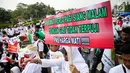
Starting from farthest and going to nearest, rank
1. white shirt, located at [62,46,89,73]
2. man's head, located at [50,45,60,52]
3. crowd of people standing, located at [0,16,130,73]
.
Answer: man's head, located at [50,45,60,52], white shirt, located at [62,46,89,73], crowd of people standing, located at [0,16,130,73]

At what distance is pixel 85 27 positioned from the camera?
10.6ft

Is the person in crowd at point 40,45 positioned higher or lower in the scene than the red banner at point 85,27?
lower

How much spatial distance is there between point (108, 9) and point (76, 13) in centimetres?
69

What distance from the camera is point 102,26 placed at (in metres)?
2.88

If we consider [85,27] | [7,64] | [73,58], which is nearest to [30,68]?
[73,58]

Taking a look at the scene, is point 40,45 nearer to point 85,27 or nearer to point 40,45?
point 40,45

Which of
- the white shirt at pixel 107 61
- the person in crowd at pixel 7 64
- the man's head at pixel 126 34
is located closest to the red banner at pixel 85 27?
the white shirt at pixel 107 61

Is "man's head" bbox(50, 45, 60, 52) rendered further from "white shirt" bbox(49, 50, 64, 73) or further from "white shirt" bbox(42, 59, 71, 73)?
"white shirt" bbox(42, 59, 71, 73)

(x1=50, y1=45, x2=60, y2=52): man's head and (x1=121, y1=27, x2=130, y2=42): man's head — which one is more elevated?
(x1=121, y1=27, x2=130, y2=42): man's head

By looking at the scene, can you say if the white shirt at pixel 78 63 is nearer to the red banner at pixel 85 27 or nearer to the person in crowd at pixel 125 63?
the red banner at pixel 85 27

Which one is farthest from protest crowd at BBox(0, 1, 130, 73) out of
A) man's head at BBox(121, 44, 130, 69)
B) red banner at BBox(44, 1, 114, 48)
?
red banner at BBox(44, 1, 114, 48)

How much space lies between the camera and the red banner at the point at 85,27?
2820 mm

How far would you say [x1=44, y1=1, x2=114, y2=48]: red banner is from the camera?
2.82 meters

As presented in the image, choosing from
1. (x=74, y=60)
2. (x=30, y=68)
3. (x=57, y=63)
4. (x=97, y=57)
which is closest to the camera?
(x=74, y=60)
